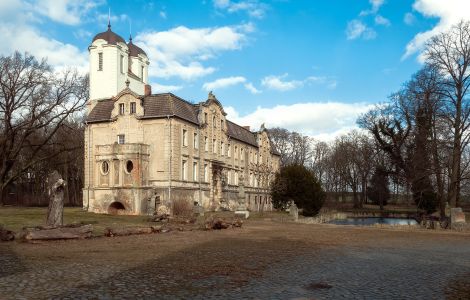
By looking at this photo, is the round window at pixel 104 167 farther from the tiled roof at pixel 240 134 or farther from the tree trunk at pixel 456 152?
the tree trunk at pixel 456 152

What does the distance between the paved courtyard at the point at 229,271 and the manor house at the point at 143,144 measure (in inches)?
842

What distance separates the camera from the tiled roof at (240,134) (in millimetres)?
53956

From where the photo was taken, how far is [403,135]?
51.3 meters

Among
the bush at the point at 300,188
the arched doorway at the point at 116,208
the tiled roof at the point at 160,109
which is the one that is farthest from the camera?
the bush at the point at 300,188

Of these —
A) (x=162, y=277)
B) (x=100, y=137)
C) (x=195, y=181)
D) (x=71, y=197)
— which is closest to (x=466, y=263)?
(x=162, y=277)

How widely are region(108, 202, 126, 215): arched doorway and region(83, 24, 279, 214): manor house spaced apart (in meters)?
0.10

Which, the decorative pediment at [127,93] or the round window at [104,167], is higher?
the decorative pediment at [127,93]

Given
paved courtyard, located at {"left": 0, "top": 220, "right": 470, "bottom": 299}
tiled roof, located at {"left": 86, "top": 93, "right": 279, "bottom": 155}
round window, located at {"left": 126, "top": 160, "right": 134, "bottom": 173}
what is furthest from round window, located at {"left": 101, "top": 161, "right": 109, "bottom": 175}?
paved courtyard, located at {"left": 0, "top": 220, "right": 470, "bottom": 299}

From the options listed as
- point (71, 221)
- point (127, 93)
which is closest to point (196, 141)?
point (127, 93)

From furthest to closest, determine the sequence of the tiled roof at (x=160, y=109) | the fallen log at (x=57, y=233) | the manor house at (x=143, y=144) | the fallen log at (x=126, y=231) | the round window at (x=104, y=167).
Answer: the tiled roof at (x=160, y=109) < the round window at (x=104, y=167) < the manor house at (x=143, y=144) < the fallen log at (x=126, y=231) < the fallen log at (x=57, y=233)

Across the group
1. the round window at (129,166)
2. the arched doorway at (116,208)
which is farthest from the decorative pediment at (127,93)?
the arched doorway at (116,208)

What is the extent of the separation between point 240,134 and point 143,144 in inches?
751

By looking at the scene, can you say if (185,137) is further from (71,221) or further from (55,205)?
(55,205)

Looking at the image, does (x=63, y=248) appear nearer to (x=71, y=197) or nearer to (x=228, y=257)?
(x=228, y=257)
